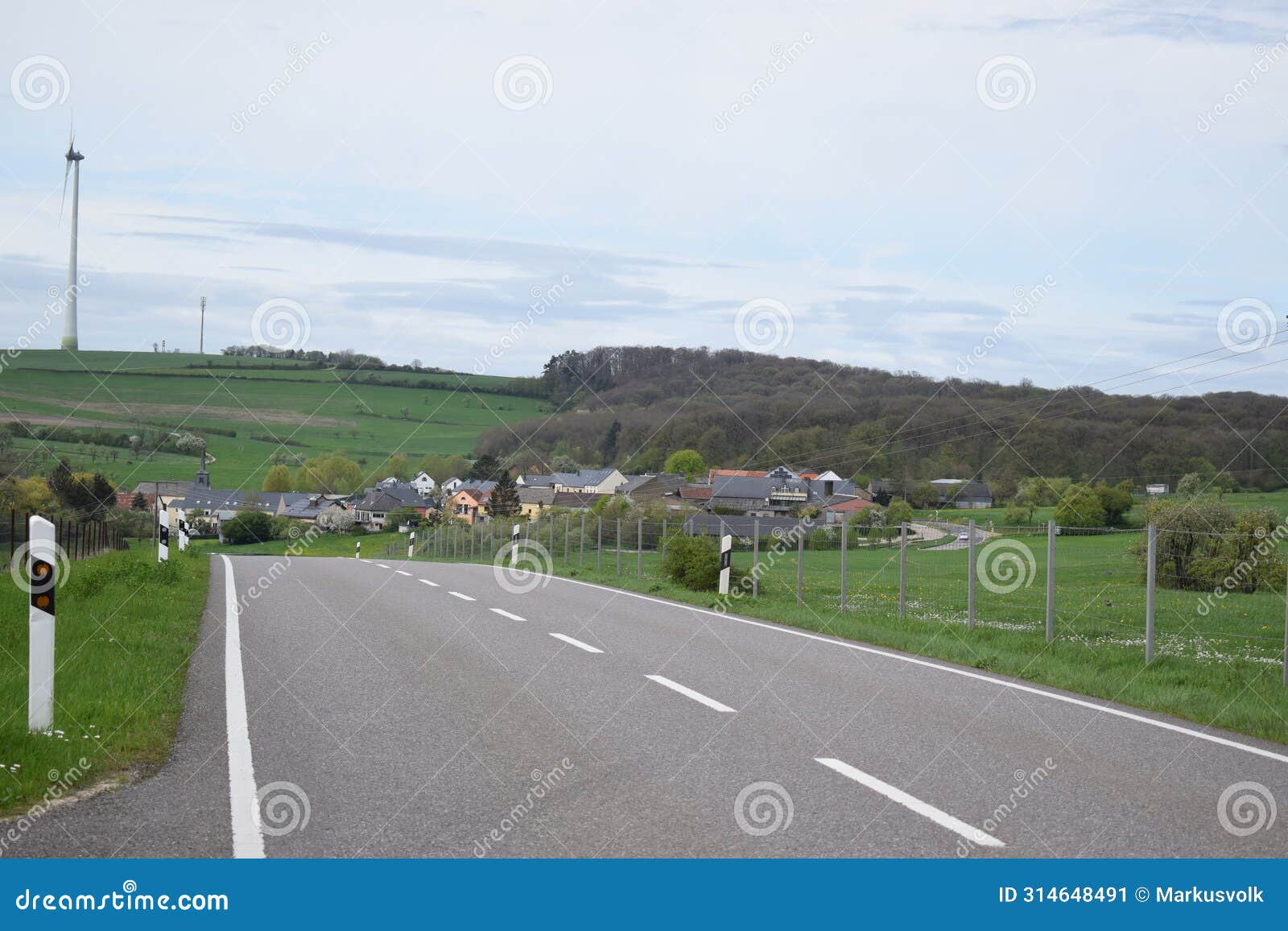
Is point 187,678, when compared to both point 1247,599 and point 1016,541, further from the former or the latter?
point 1247,599

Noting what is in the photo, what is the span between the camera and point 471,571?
27.9 m

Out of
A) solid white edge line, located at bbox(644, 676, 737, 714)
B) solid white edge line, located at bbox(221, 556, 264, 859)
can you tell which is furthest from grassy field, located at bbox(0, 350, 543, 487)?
solid white edge line, located at bbox(644, 676, 737, 714)

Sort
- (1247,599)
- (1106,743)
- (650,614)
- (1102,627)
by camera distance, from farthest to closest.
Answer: (1247,599) < (650,614) < (1102,627) < (1106,743)

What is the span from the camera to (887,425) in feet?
162

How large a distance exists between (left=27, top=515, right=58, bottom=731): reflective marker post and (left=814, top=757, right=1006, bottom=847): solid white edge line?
452cm

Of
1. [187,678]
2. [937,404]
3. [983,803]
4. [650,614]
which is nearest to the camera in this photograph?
[983,803]

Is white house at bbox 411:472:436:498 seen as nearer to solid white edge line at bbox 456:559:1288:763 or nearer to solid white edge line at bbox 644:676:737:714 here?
solid white edge line at bbox 456:559:1288:763

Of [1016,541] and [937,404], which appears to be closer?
[1016,541]

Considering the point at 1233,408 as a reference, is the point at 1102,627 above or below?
below

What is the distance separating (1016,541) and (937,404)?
29.9m

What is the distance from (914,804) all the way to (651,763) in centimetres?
152

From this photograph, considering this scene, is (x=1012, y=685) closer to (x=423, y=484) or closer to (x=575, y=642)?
(x=575, y=642)

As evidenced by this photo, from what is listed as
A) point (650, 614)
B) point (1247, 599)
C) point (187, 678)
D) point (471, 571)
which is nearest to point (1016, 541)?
point (1247, 599)

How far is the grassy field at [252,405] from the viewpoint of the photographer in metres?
52.8
